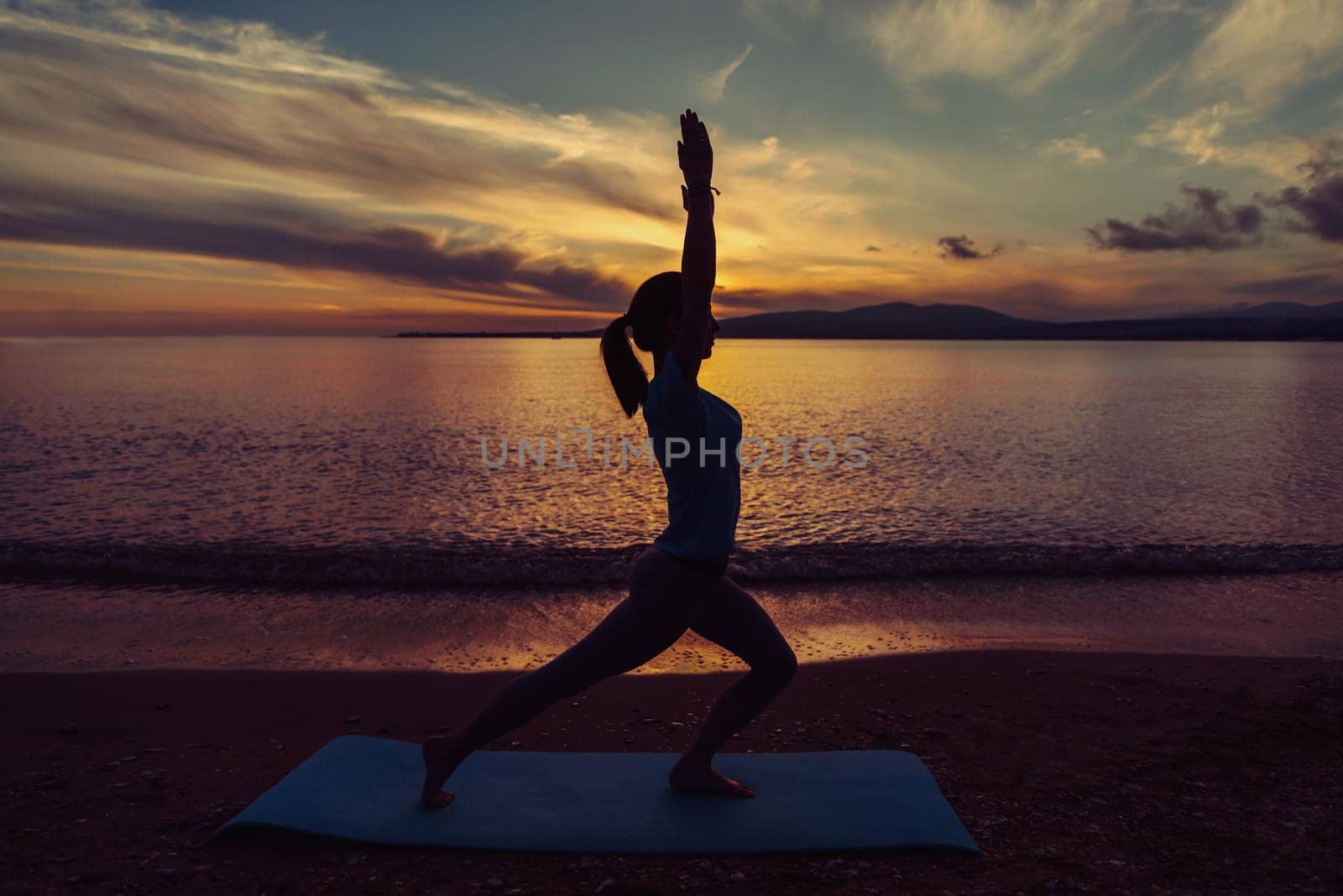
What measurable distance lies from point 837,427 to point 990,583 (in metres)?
20.9

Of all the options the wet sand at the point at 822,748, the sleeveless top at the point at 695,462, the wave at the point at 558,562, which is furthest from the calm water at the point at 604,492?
the sleeveless top at the point at 695,462

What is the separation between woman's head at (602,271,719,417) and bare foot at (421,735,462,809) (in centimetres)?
180

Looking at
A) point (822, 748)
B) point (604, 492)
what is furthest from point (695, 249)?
point (604, 492)

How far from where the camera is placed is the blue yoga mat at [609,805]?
3.42m

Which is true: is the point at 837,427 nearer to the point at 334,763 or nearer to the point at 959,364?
the point at 334,763

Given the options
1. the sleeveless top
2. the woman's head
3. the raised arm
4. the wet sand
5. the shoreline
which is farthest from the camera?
the shoreline

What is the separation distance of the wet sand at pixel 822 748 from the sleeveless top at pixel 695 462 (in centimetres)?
146

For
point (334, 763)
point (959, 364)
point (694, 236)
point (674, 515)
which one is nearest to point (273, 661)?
point (334, 763)

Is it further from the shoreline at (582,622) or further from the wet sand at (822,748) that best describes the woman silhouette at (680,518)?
the shoreline at (582,622)

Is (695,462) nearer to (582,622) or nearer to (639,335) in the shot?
(639,335)

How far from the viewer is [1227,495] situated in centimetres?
1507

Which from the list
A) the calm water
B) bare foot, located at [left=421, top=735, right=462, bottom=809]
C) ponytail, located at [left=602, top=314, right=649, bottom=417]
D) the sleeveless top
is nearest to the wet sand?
bare foot, located at [left=421, top=735, right=462, bottom=809]

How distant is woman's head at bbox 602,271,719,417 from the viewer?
299cm

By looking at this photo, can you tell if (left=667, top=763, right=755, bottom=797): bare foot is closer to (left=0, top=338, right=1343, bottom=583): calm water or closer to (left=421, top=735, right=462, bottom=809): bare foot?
(left=421, top=735, right=462, bottom=809): bare foot
